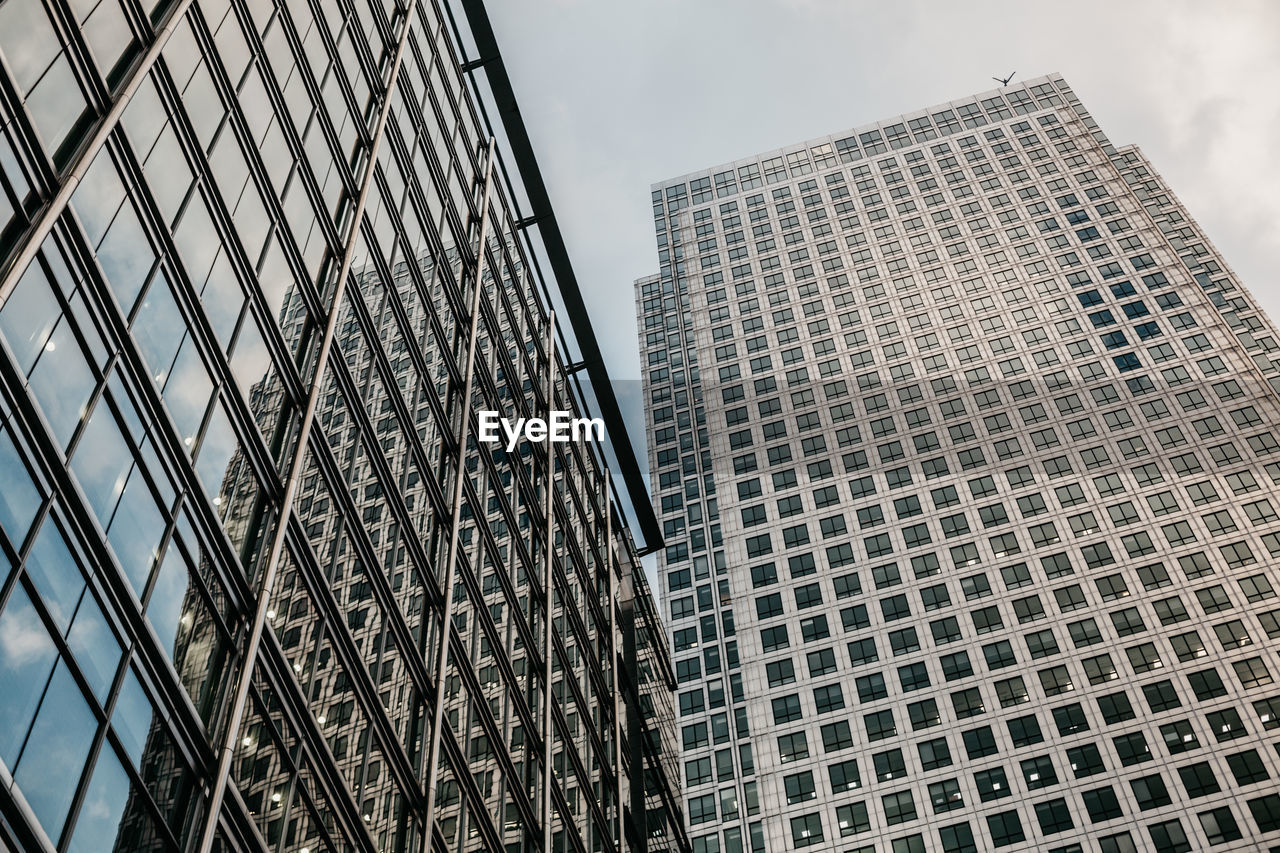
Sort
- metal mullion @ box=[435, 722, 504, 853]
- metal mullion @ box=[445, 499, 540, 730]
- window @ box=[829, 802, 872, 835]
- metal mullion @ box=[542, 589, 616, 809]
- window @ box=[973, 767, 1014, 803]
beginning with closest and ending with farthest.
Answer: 1. metal mullion @ box=[435, 722, 504, 853]
2. metal mullion @ box=[445, 499, 540, 730]
3. metal mullion @ box=[542, 589, 616, 809]
4. window @ box=[973, 767, 1014, 803]
5. window @ box=[829, 802, 872, 835]

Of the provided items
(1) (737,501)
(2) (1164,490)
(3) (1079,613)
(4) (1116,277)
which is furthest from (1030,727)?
(4) (1116,277)

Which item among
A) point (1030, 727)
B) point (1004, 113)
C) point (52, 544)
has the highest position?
point (1004, 113)

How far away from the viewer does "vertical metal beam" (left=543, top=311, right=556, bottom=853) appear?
33688mm

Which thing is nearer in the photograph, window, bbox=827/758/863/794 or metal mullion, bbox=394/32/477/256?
metal mullion, bbox=394/32/477/256

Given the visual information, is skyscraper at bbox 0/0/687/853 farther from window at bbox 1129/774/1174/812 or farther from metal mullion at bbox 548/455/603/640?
window at bbox 1129/774/1174/812

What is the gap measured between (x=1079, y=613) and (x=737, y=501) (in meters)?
29.5

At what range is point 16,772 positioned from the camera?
13.5 m

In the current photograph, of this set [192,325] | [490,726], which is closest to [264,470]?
[192,325]

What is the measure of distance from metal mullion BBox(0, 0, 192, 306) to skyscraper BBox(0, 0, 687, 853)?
0.06 meters

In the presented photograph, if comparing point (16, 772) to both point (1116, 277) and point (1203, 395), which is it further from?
point (1116, 277)

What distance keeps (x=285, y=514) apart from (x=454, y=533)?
973cm

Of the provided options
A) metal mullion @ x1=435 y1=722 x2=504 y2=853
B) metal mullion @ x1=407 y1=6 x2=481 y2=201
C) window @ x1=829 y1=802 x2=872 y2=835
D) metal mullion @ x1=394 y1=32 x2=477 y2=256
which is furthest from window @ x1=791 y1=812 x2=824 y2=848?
metal mullion @ x1=394 y1=32 x2=477 y2=256

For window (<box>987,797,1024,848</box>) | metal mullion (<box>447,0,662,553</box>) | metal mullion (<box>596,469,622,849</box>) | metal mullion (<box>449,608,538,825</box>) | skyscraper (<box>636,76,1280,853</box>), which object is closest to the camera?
metal mullion (<box>449,608,538,825</box>)

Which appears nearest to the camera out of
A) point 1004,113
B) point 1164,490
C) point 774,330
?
point 1164,490
